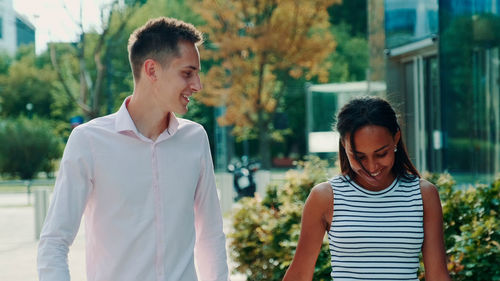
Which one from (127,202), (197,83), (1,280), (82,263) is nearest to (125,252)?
(127,202)

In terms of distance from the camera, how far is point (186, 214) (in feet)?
8.87

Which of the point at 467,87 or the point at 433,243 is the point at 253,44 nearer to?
the point at 467,87

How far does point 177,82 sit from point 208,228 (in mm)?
565

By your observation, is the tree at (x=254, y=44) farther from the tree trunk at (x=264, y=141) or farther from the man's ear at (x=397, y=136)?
the man's ear at (x=397, y=136)

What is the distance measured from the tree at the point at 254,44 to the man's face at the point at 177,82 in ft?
66.6

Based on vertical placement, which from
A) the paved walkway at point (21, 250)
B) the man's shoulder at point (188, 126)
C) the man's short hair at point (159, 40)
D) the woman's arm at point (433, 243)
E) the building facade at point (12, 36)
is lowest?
the paved walkway at point (21, 250)

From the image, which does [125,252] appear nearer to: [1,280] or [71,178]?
[71,178]

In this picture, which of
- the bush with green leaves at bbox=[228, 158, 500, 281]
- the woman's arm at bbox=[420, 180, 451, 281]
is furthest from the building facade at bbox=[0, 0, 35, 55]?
the woman's arm at bbox=[420, 180, 451, 281]

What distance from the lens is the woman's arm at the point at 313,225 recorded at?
2863 mm

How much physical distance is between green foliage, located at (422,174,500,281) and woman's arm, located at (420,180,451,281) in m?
1.59

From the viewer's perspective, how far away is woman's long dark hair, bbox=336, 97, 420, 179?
2.79m

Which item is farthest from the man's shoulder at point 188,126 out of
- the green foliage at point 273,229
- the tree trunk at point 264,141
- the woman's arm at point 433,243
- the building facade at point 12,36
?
the building facade at point 12,36

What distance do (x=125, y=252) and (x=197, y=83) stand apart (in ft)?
2.03

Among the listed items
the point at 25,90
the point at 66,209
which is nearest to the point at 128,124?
the point at 66,209
